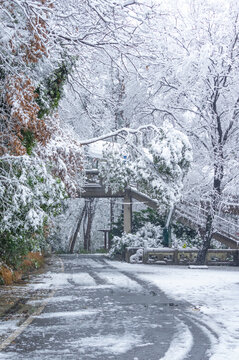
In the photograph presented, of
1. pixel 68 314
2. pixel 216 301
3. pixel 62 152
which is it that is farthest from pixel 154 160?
pixel 68 314

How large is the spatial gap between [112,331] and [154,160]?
1162 centimetres

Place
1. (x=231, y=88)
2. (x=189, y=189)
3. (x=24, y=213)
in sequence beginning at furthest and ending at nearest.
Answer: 1. (x=189, y=189)
2. (x=231, y=88)
3. (x=24, y=213)

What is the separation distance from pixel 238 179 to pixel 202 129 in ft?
10.2

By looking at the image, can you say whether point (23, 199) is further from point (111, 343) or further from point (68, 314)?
point (111, 343)

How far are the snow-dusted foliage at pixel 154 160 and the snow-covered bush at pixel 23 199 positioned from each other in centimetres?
740

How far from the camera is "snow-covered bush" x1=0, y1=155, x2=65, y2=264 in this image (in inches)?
391

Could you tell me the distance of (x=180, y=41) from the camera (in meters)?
24.8

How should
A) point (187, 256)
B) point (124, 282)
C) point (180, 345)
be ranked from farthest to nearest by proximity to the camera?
point (187, 256) < point (124, 282) < point (180, 345)

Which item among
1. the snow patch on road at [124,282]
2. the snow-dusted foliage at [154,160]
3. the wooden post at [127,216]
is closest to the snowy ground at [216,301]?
the snow patch on road at [124,282]

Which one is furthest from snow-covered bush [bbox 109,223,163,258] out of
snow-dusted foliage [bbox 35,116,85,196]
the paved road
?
the paved road

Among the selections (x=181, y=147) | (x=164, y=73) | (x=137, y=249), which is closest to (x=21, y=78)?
(x=181, y=147)

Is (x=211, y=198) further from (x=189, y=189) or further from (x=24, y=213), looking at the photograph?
(x=24, y=213)

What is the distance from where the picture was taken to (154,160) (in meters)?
18.9

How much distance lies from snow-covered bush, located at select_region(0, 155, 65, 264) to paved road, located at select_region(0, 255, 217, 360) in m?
1.55
